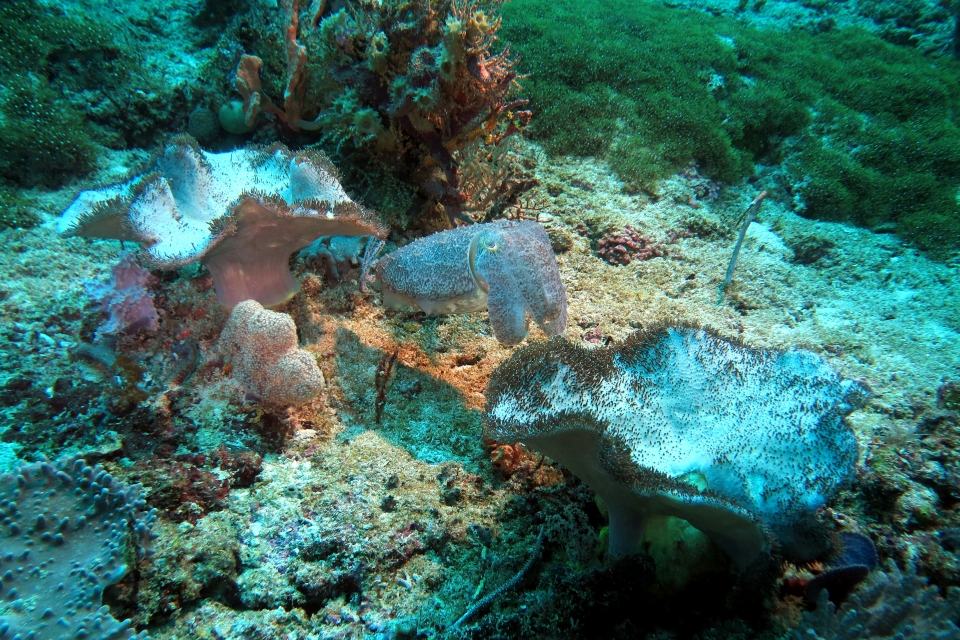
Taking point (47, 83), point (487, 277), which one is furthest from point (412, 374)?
point (47, 83)

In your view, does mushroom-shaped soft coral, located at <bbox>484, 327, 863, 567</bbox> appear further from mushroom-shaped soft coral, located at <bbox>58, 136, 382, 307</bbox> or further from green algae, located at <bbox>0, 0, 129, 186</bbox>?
green algae, located at <bbox>0, 0, 129, 186</bbox>

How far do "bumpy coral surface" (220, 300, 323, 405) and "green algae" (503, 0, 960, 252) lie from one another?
425cm

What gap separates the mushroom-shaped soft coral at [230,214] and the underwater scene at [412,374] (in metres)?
0.02

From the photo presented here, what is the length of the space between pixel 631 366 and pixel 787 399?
2.24ft

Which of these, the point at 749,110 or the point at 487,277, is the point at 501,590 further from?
the point at 749,110

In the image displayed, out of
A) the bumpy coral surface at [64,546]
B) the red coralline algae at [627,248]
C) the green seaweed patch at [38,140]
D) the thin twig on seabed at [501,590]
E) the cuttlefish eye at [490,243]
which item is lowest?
the thin twig on seabed at [501,590]

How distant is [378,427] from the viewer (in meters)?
2.52

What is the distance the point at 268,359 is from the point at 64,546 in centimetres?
101

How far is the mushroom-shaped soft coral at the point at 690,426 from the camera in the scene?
67.3 inches

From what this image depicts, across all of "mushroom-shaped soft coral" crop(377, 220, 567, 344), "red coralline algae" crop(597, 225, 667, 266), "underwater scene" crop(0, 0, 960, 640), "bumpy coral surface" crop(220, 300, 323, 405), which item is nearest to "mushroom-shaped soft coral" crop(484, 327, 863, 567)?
"underwater scene" crop(0, 0, 960, 640)

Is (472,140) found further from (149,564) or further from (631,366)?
(149,564)

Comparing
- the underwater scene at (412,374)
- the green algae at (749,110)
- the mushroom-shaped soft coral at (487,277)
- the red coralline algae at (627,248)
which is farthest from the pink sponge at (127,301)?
the green algae at (749,110)

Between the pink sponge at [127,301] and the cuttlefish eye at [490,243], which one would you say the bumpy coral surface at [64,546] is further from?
the cuttlefish eye at [490,243]

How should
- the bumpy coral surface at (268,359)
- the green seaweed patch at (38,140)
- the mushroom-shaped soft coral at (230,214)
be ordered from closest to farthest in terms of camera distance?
the bumpy coral surface at (268,359), the mushroom-shaped soft coral at (230,214), the green seaweed patch at (38,140)
